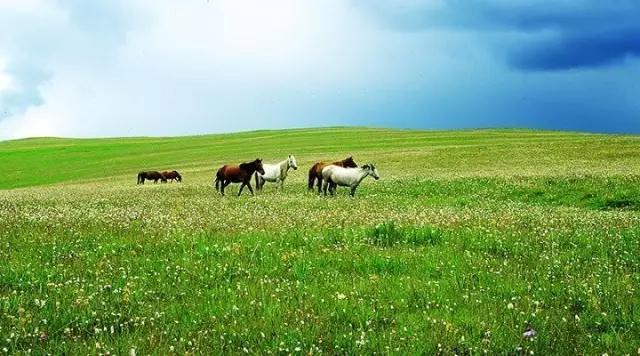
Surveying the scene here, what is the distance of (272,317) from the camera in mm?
7562

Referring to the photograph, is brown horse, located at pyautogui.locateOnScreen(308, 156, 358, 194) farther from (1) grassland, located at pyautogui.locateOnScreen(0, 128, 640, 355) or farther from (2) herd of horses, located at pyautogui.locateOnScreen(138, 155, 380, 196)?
(1) grassland, located at pyautogui.locateOnScreen(0, 128, 640, 355)

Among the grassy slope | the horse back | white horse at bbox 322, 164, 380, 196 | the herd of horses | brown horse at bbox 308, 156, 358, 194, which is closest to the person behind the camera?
white horse at bbox 322, 164, 380, 196

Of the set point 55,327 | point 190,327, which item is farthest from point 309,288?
point 55,327

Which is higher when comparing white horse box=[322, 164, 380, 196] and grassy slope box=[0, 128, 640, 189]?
white horse box=[322, 164, 380, 196]

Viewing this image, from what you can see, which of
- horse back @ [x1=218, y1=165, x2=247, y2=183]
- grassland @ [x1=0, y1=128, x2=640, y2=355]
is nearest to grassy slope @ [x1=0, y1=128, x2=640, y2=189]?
horse back @ [x1=218, y1=165, x2=247, y2=183]

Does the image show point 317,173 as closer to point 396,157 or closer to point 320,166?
point 320,166

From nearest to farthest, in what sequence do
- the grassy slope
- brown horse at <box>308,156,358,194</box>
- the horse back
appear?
brown horse at <box>308,156,358,194</box>
the horse back
the grassy slope

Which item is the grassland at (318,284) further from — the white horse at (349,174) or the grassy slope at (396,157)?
the grassy slope at (396,157)

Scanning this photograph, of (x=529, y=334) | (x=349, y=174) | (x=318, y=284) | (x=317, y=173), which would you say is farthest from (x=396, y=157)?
(x=529, y=334)

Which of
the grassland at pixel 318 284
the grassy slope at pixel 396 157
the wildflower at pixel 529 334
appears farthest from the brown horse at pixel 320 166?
the wildflower at pixel 529 334

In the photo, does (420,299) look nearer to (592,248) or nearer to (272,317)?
(272,317)

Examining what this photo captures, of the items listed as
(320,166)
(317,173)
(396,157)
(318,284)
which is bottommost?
(396,157)

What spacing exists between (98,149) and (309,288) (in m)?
136

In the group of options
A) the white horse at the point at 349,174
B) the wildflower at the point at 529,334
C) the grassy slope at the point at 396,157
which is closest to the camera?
the wildflower at the point at 529,334
